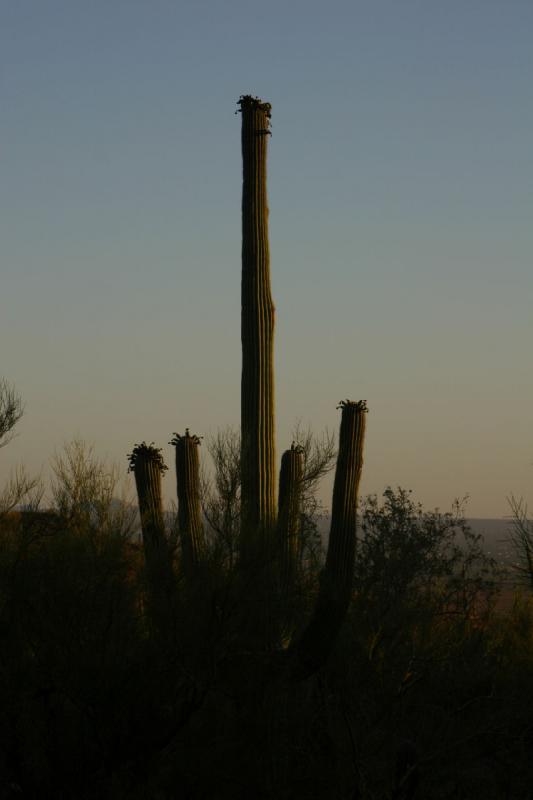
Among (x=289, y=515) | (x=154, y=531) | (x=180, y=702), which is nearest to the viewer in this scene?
(x=180, y=702)

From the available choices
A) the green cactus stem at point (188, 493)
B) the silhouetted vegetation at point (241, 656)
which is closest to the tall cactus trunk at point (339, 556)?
the silhouetted vegetation at point (241, 656)

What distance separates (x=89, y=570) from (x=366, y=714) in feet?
13.5

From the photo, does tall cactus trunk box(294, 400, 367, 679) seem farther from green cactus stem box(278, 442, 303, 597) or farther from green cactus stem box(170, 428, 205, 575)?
green cactus stem box(170, 428, 205, 575)

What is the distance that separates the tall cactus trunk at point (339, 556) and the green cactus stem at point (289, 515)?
500mm

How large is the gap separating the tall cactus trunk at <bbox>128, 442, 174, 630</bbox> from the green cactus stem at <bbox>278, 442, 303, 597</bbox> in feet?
5.42

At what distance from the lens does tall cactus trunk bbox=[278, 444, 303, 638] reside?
14581mm

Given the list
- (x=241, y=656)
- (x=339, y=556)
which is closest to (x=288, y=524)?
(x=339, y=556)

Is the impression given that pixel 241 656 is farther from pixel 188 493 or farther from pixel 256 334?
pixel 256 334

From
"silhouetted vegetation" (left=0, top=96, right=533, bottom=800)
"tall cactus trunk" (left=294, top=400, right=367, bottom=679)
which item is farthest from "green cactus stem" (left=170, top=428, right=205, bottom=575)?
"tall cactus trunk" (left=294, top=400, right=367, bottom=679)

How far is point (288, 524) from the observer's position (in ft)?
50.4

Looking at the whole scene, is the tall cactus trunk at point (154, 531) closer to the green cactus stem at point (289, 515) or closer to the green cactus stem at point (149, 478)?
the green cactus stem at point (149, 478)

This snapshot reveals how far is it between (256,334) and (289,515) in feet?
8.38

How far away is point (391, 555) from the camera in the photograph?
84.6 ft

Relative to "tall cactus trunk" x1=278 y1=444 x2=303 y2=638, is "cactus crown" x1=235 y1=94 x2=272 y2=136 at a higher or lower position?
higher
